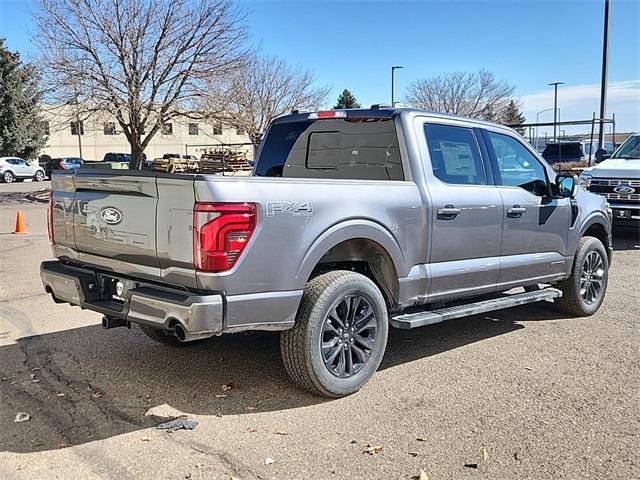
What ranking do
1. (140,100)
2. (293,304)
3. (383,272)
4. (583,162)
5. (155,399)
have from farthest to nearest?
(583,162) < (140,100) < (383,272) < (155,399) < (293,304)

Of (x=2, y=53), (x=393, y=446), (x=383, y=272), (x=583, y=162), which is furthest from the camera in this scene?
(x=2, y=53)

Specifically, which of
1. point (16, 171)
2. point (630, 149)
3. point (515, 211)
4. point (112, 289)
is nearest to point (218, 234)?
point (112, 289)

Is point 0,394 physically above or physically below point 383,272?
below

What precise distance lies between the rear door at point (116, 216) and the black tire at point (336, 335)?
3.41 feet

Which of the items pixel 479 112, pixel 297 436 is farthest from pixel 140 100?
pixel 479 112

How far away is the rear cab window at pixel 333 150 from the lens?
493cm

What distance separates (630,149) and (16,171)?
3588cm

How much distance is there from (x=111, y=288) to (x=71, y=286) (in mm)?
335

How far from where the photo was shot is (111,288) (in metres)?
4.17

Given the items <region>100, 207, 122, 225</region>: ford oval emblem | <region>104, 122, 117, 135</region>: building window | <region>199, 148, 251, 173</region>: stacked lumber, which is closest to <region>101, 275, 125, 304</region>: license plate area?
<region>100, 207, 122, 225</region>: ford oval emblem

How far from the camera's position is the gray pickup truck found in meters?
3.64

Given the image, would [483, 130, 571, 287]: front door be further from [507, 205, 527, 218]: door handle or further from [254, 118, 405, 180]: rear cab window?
[254, 118, 405, 180]: rear cab window

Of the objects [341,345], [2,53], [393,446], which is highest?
[2,53]

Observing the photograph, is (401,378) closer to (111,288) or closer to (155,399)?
(155,399)
